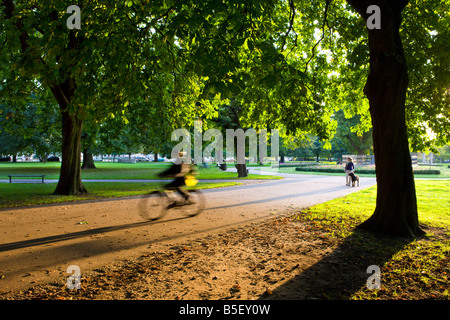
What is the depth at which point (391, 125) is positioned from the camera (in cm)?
590

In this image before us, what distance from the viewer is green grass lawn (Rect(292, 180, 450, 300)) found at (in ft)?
11.8

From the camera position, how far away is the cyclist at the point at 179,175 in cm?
786

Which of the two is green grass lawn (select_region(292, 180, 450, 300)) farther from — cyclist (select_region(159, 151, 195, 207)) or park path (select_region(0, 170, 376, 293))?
cyclist (select_region(159, 151, 195, 207))

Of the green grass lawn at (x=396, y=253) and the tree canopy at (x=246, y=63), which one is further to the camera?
the tree canopy at (x=246, y=63)

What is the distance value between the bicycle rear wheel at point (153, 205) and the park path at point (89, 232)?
26 centimetres

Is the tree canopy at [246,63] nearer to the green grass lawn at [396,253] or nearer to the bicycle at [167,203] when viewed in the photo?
the green grass lawn at [396,253]

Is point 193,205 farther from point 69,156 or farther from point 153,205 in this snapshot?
point 69,156

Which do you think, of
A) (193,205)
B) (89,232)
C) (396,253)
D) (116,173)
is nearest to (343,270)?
(396,253)

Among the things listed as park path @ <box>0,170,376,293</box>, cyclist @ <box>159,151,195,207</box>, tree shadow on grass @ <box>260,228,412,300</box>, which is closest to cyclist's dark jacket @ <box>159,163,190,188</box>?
cyclist @ <box>159,151,195,207</box>

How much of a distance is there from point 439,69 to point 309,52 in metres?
4.49

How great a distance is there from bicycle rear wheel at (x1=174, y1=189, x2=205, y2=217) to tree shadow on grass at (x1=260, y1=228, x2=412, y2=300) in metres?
4.01

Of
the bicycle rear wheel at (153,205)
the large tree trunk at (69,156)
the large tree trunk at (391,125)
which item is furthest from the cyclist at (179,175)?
the large tree trunk at (69,156)

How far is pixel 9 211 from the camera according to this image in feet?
29.2
